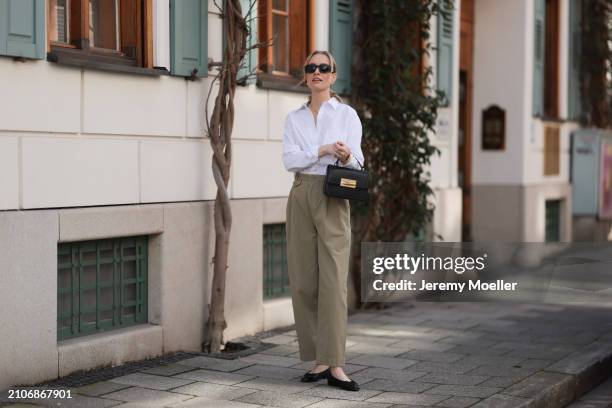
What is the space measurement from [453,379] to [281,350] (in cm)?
139

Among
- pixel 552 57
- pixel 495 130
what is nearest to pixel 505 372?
pixel 495 130

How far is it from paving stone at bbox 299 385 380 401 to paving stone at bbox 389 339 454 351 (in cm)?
147

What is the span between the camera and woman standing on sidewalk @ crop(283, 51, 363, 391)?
5.73 meters

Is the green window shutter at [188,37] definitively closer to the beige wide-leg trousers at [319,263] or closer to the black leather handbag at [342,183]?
the beige wide-leg trousers at [319,263]

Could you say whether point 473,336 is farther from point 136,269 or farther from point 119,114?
point 119,114

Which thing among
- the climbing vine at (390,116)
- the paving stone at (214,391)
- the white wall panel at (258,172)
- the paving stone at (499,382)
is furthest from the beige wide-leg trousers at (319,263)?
the climbing vine at (390,116)

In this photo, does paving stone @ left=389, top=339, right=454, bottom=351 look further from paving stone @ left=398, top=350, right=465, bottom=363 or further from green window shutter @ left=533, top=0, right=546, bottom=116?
green window shutter @ left=533, top=0, right=546, bottom=116

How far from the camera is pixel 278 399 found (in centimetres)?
567

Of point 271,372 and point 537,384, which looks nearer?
point 537,384

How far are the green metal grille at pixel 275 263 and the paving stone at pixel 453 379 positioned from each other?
212cm

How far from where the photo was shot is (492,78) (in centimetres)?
1353

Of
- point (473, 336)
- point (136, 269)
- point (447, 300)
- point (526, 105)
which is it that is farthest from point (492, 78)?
point (136, 269)

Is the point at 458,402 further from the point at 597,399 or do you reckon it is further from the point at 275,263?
the point at 275,263

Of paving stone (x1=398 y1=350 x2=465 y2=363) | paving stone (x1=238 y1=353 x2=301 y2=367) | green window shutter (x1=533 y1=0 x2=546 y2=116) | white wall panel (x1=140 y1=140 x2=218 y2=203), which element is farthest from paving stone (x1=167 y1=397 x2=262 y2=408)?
green window shutter (x1=533 y1=0 x2=546 y2=116)
